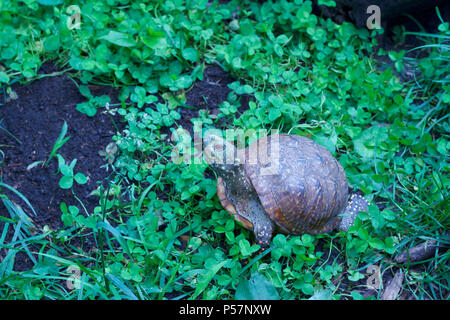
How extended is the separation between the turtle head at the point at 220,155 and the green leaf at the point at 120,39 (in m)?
1.18

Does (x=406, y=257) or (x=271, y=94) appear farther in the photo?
(x=271, y=94)

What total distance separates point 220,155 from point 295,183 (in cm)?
50

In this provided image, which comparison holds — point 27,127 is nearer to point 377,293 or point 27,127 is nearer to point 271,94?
point 271,94

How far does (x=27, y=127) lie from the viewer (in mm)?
3068

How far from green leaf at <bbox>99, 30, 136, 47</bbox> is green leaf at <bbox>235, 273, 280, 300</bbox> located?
204cm

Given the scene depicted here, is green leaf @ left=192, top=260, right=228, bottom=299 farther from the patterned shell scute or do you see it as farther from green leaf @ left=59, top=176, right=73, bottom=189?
green leaf @ left=59, top=176, right=73, bottom=189

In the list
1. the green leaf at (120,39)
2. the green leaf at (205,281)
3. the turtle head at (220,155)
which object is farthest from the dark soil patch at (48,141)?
the green leaf at (205,281)

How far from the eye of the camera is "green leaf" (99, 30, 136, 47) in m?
3.23

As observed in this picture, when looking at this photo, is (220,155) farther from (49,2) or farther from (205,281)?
(49,2)

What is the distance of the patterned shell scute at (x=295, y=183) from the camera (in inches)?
99.0

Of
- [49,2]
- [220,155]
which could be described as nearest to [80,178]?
[220,155]

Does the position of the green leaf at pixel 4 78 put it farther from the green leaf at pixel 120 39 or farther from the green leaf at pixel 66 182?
the green leaf at pixel 66 182

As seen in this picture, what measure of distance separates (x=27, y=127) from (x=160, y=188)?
3.75ft

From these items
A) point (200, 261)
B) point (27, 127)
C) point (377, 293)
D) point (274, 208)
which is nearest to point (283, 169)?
point (274, 208)
